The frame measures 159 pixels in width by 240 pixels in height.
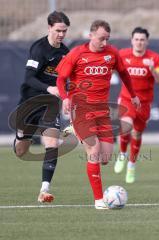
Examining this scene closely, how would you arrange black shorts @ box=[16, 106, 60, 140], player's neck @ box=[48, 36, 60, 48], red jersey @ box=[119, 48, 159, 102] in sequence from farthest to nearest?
red jersey @ box=[119, 48, 159, 102], black shorts @ box=[16, 106, 60, 140], player's neck @ box=[48, 36, 60, 48]

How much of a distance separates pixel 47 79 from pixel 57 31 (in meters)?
0.69

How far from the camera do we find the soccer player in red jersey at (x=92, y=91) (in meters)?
9.98

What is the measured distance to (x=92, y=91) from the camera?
33.8 ft

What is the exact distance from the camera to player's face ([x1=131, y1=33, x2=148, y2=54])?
14125mm

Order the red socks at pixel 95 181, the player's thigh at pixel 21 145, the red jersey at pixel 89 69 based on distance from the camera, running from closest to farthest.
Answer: the red socks at pixel 95 181 → the red jersey at pixel 89 69 → the player's thigh at pixel 21 145

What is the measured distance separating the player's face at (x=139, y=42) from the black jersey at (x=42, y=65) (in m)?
3.28

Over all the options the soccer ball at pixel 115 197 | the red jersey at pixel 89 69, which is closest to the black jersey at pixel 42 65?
the red jersey at pixel 89 69

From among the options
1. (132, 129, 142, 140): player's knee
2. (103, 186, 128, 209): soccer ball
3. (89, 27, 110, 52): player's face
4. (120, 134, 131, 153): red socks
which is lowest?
(120, 134, 131, 153): red socks

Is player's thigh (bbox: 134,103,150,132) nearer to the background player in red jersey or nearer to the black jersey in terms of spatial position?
the background player in red jersey

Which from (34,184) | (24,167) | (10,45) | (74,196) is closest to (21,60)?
(10,45)

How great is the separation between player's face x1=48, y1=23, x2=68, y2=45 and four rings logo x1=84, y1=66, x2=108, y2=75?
0.72 metres

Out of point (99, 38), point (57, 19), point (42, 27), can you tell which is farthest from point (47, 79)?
point (42, 27)

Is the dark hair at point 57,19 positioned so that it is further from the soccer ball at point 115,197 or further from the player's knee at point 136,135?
the player's knee at point 136,135

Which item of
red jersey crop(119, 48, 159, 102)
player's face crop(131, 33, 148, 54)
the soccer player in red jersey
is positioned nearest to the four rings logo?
the soccer player in red jersey
